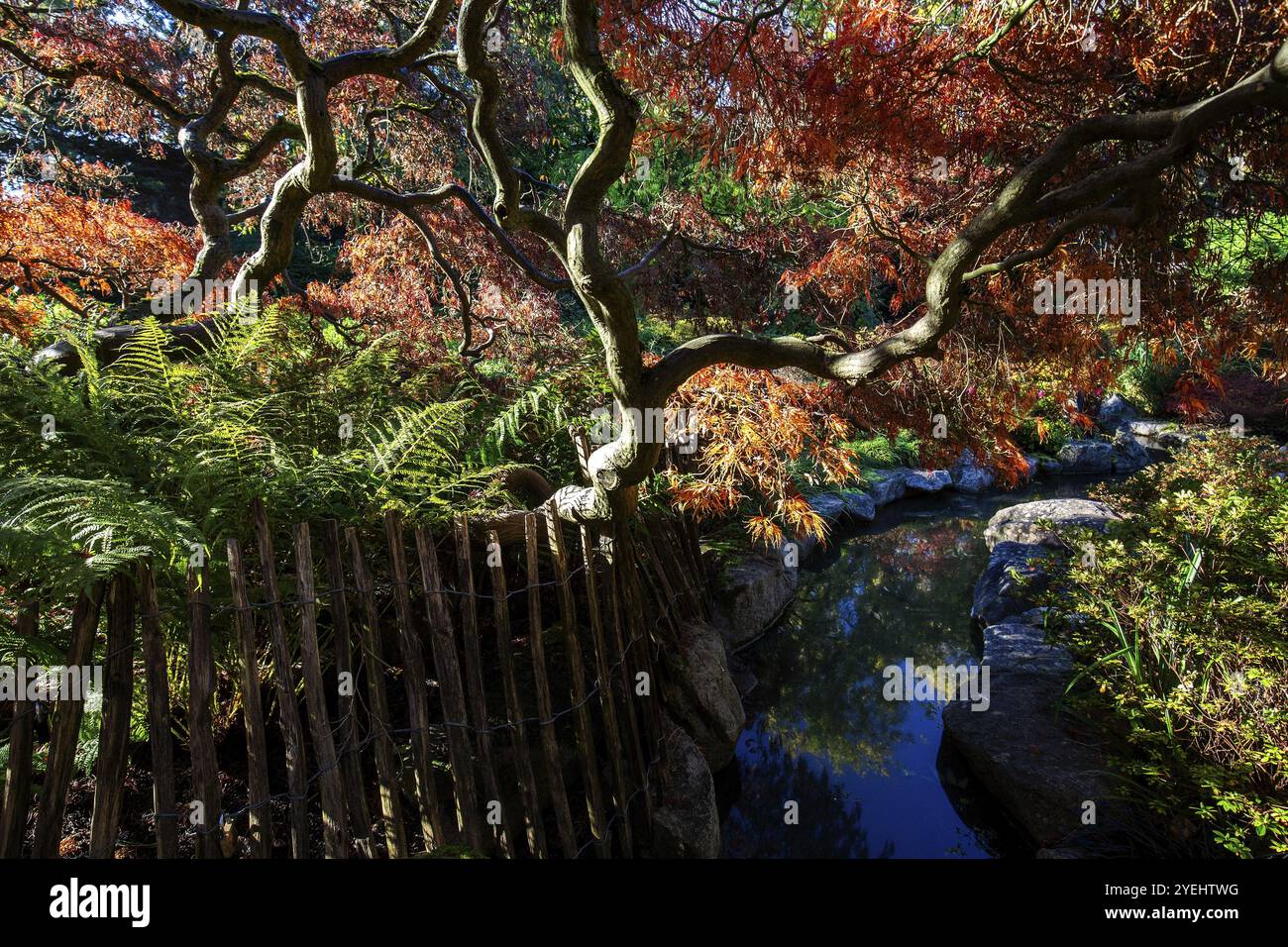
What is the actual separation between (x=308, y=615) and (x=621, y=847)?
1.74 meters

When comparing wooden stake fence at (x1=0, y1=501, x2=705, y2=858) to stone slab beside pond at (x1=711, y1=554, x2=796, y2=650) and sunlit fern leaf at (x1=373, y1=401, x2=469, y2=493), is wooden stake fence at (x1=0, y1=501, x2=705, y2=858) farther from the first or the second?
stone slab beside pond at (x1=711, y1=554, x2=796, y2=650)

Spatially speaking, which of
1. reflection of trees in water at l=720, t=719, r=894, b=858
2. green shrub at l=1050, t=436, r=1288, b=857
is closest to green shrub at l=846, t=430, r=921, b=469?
green shrub at l=1050, t=436, r=1288, b=857

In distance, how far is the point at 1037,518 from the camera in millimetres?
7797

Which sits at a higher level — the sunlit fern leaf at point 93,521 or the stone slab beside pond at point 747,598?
the sunlit fern leaf at point 93,521

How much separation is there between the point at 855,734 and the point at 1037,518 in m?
4.70

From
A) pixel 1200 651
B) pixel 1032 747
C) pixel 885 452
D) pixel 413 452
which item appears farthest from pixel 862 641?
pixel 885 452

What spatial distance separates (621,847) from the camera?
2.74 m

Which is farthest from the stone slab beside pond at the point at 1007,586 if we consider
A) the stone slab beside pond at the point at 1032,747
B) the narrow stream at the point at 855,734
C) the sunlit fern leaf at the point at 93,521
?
the sunlit fern leaf at the point at 93,521

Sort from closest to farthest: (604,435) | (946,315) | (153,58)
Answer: (946,315) → (604,435) → (153,58)

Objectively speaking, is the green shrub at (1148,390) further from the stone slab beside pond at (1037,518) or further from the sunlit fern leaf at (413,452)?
the sunlit fern leaf at (413,452)

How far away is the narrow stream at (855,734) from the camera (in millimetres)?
3729

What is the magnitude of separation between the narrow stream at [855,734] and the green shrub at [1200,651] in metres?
0.98
